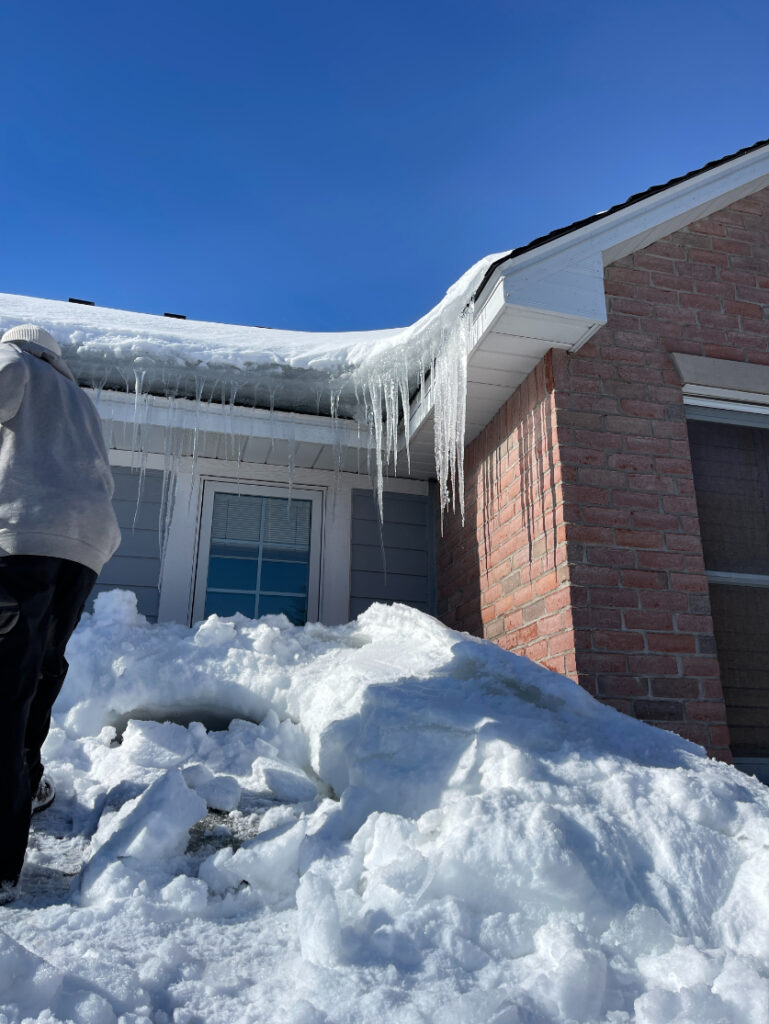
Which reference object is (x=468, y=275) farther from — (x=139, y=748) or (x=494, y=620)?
(x=139, y=748)

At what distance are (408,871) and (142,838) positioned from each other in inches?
28.1

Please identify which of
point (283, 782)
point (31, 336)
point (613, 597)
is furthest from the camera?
point (613, 597)

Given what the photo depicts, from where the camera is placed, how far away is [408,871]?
5.32ft

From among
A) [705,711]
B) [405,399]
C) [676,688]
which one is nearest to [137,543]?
[405,399]

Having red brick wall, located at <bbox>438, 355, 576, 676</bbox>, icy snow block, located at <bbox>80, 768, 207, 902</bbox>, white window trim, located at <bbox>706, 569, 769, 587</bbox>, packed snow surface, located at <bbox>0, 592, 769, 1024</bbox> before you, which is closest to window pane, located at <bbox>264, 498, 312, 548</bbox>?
red brick wall, located at <bbox>438, 355, 576, 676</bbox>

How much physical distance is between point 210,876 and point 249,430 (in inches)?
133

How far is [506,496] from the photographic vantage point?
429cm

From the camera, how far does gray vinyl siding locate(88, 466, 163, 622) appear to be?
193 inches

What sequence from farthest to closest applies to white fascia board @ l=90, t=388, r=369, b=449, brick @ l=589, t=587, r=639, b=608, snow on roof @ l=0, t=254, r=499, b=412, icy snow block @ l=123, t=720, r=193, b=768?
white fascia board @ l=90, t=388, r=369, b=449 → snow on roof @ l=0, t=254, r=499, b=412 → brick @ l=589, t=587, r=639, b=608 → icy snow block @ l=123, t=720, r=193, b=768

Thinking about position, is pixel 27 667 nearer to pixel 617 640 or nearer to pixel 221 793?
pixel 221 793

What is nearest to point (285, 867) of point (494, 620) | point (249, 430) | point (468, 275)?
point (494, 620)

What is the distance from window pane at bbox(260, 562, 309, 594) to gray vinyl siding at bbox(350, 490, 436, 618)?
37 centimetres

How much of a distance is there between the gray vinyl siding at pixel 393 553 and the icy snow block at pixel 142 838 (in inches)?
126

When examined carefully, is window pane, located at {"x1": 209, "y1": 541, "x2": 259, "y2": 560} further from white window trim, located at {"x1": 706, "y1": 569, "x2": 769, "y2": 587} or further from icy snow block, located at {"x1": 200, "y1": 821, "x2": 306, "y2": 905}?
icy snow block, located at {"x1": 200, "y1": 821, "x2": 306, "y2": 905}
